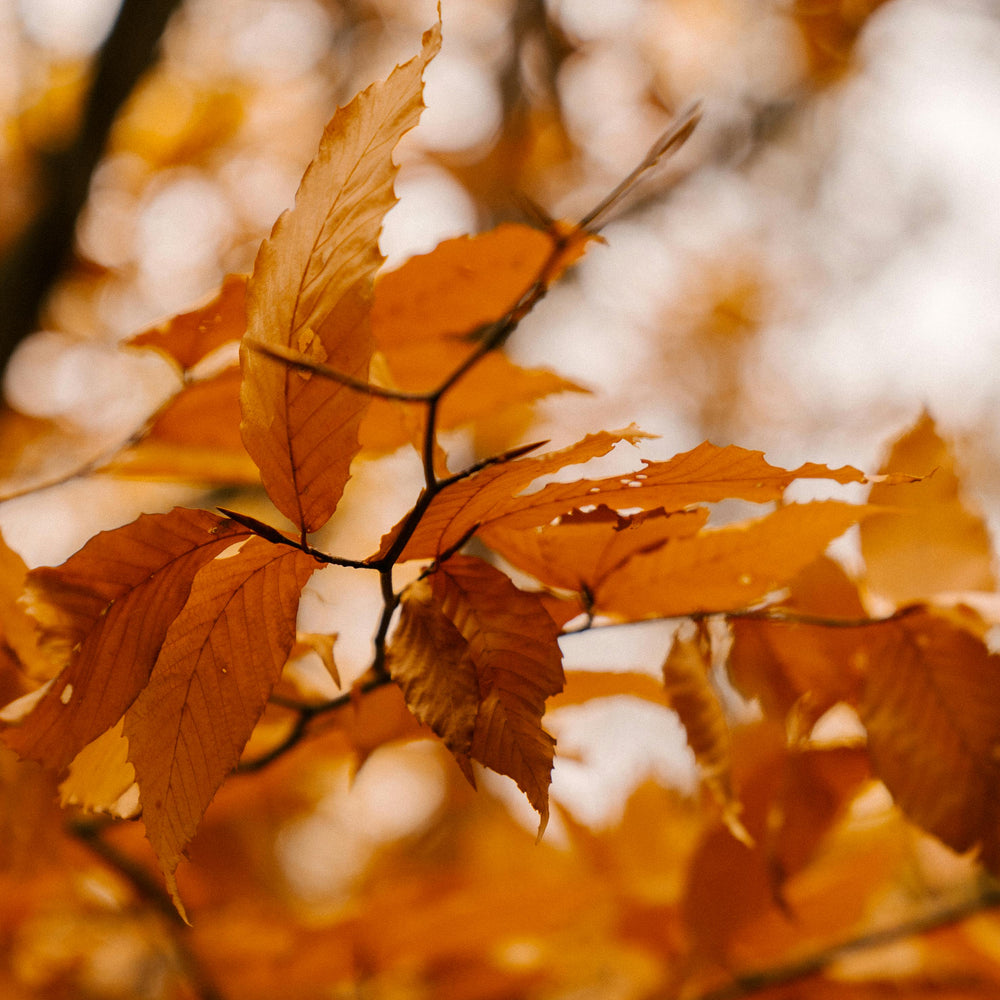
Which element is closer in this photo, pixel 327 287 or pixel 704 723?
Result: pixel 327 287

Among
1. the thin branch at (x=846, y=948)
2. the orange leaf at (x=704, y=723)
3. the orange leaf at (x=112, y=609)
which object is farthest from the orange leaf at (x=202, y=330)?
the thin branch at (x=846, y=948)

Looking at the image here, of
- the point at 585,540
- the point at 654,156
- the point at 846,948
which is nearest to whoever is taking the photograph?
the point at 654,156

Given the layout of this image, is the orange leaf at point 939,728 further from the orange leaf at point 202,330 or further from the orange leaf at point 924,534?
the orange leaf at point 202,330

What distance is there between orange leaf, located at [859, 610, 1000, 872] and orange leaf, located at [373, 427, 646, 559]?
8.7 inches

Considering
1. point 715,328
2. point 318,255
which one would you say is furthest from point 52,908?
point 715,328

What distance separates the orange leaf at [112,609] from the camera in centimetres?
25

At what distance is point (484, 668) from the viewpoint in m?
0.25

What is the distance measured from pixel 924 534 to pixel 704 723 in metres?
0.19

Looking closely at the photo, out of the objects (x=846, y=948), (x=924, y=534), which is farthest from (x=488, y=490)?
(x=846, y=948)

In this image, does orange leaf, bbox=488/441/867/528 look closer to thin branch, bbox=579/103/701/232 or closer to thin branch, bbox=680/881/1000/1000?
thin branch, bbox=579/103/701/232

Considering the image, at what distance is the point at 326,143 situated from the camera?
0.22m

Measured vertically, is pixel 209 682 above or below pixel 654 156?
below

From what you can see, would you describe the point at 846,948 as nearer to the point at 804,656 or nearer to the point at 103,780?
the point at 804,656

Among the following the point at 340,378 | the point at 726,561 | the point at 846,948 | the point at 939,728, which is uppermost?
the point at 340,378
